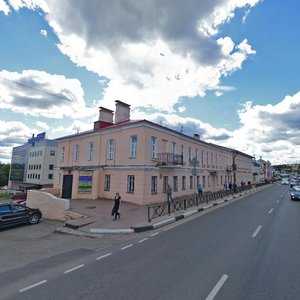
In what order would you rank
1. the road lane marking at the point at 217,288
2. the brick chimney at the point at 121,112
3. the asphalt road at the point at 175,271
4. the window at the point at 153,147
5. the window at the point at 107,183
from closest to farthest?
the road lane marking at the point at 217,288 < the asphalt road at the point at 175,271 < the window at the point at 153,147 < the window at the point at 107,183 < the brick chimney at the point at 121,112

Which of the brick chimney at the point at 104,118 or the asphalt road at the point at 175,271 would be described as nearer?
the asphalt road at the point at 175,271

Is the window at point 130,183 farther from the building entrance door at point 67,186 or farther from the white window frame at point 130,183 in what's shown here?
the building entrance door at point 67,186

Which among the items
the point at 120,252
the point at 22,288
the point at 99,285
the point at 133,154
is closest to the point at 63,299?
the point at 99,285

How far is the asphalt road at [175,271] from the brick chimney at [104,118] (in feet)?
63.2

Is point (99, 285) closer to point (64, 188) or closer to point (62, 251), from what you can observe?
point (62, 251)

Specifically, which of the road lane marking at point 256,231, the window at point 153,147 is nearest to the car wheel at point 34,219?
the window at point 153,147

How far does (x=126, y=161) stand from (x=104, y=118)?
8052mm

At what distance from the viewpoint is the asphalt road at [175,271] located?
491 cm

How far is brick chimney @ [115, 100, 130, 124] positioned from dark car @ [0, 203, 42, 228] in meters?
14.5

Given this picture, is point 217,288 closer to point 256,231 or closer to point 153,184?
point 256,231

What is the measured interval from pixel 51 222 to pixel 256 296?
46.1ft

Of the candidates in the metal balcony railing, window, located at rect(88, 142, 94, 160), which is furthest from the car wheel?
window, located at rect(88, 142, 94, 160)

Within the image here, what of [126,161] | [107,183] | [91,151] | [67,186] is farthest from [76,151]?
[126,161]

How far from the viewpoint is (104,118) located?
27453 millimetres
